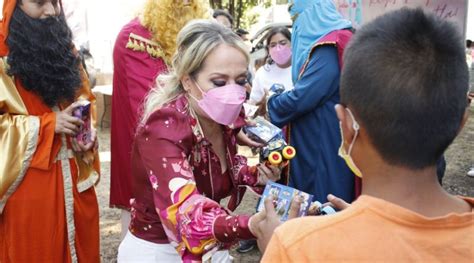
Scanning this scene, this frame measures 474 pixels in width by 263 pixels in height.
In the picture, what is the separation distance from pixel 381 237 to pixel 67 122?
2130mm

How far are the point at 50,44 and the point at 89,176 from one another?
782 mm

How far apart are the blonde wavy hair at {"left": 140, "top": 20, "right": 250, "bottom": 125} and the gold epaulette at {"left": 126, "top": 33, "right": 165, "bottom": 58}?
1247 mm

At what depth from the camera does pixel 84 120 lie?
9.34ft

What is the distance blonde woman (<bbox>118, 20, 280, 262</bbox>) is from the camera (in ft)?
5.45

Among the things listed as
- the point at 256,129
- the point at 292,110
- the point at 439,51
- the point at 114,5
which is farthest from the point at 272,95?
the point at 114,5

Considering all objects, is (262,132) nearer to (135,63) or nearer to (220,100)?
(220,100)

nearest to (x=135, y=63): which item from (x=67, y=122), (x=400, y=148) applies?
(x=67, y=122)

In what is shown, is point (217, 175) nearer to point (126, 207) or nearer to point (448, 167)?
point (126, 207)

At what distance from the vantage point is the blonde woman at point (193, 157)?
1662 millimetres

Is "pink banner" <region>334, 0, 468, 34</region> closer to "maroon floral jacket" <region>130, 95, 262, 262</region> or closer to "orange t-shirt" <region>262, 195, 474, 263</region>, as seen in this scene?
"maroon floral jacket" <region>130, 95, 262, 262</region>

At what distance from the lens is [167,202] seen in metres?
1.70

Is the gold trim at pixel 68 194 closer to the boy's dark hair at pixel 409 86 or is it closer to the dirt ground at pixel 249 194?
the dirt ground at pixel 249 194

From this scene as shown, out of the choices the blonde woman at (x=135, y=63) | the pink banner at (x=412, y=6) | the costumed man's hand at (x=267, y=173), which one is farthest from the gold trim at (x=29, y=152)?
the pink banner at (x=412, y=6)

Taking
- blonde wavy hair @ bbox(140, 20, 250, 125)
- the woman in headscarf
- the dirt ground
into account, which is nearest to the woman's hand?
blonde wavy hair @ bbox(140, 20, 250, 125)
